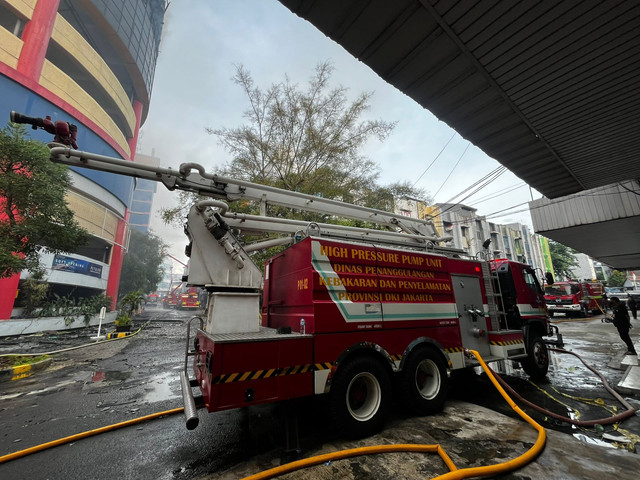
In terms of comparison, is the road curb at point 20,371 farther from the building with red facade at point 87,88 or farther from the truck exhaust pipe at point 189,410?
the truck exhaust pipe at point 189,410

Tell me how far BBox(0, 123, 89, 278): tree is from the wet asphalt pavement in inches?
176

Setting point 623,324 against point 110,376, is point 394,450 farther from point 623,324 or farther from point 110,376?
point 623,324

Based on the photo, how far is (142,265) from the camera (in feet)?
136

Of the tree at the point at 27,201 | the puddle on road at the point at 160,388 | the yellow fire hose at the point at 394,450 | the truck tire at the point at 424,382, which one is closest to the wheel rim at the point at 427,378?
the truck tire at the point at 424,382

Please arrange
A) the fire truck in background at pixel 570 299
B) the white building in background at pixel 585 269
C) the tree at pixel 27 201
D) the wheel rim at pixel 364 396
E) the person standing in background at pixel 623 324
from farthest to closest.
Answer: the white building in background at pixel 585 269 < the fire truck in background at pixel 570 299 < the tree at pixel 27 201 < the person standing in background at pixel 623 324 < the wheel rim at pixel 364 396

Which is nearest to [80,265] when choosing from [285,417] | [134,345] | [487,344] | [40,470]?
[134,345]

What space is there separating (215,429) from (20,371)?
285 inches

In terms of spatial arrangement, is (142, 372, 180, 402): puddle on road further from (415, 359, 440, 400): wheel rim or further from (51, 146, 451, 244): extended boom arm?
(415, 359, 440, 400): wheel rim

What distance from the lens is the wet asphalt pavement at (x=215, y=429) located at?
9.99ft

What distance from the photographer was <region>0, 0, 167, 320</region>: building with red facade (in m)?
18.4

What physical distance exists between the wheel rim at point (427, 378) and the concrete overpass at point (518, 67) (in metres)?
4.31

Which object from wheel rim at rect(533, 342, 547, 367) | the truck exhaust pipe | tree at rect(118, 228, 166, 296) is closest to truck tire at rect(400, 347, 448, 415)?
the truck exhaust pipe

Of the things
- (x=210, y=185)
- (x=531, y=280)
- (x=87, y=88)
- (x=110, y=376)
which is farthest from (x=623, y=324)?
(x=87, y=88)

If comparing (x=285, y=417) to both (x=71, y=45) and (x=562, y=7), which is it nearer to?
(x=562, y=7)
